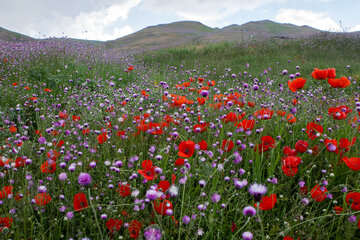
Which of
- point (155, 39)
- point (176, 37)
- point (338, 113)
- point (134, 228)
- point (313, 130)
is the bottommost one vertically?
point (134, 228)

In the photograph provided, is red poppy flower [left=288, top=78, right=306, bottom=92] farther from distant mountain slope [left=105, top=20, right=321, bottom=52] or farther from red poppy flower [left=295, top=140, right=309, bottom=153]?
distant mountain slope [left=105, top=20, right=321, bottom=52]

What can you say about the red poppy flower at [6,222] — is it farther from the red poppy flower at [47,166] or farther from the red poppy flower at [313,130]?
the red poppy flower at [313,130]

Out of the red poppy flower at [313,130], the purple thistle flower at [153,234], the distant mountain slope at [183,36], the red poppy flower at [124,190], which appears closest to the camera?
the purple thistle flower at [153,234]

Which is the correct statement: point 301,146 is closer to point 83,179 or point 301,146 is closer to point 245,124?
point 245,124

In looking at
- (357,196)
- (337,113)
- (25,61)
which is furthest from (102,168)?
(25,61)

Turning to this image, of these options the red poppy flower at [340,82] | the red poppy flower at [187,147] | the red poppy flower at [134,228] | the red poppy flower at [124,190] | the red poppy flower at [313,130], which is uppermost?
the red poppy flower at [340,82]

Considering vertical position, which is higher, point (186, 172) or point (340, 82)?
point (340, 82)

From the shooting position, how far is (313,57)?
11492mm

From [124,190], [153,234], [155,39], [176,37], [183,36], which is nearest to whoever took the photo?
[153,234]

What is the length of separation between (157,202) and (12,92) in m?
4.43

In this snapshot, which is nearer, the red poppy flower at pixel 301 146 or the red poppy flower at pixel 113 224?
the red poppy flower at pixel 113 224

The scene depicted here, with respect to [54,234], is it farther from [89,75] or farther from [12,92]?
[89,75]

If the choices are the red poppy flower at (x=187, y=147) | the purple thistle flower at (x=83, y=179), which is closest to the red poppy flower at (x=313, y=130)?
the red poppy flower at (x=187, y=147)

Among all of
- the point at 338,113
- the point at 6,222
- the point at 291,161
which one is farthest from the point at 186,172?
the point at 338,113
